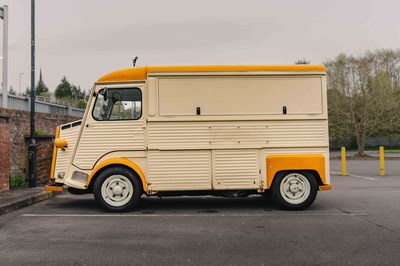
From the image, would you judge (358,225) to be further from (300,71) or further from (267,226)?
(300,71)

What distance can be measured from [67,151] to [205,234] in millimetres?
3487

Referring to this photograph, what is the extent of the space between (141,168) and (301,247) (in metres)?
3.51

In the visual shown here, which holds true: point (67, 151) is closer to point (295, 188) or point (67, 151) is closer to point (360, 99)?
point (295, 188)

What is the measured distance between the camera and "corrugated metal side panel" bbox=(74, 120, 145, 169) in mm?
7504

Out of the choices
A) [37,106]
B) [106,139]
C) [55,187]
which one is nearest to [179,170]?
[106,139]

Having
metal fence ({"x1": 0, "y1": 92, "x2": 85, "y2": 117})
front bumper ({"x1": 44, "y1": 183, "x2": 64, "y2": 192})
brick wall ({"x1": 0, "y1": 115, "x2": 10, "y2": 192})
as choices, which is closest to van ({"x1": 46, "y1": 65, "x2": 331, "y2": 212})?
front bumper ({"x1": 44, "y1": 183, "x2": 64, "y2": 192})

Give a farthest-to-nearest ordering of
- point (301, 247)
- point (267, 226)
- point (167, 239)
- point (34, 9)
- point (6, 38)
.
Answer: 1. point (6, 38)
2. point (34, 9)
3. point (267, 226)
4. point (167, 239)
5. point (301, 247)

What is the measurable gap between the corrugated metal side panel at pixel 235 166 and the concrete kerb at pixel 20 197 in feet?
13.2

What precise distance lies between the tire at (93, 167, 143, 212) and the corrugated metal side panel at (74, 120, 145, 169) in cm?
38

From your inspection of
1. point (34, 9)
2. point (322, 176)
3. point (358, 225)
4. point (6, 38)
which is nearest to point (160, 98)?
point (322, 176)

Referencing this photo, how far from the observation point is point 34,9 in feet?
36.2

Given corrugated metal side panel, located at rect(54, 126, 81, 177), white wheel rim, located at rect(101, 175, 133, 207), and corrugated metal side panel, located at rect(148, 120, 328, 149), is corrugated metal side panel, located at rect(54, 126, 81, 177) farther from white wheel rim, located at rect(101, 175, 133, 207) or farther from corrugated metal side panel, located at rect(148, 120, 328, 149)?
corrugated metal side panel, located at rect(148, 120, 328, 149)

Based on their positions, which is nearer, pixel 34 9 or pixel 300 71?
pixel 300 71

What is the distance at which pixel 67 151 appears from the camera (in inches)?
305
